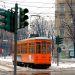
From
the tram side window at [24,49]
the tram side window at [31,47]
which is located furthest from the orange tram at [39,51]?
the tram side window at [24,49]

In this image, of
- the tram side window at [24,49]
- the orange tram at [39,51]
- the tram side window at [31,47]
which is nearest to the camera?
the orange tram at [39,51]

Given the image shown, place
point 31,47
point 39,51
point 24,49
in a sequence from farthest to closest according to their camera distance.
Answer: point 24,49 → point 31,47 → point 39,51

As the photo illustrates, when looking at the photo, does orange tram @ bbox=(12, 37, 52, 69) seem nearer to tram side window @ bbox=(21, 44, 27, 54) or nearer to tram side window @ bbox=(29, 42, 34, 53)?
tram side window @ bbox=(29, 42, 34, 53)

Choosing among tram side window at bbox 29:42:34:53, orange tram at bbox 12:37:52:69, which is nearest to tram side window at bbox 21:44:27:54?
orange tram at bbox 12:37:52:69

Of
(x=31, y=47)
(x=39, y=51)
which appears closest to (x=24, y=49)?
(x=31, y=47)

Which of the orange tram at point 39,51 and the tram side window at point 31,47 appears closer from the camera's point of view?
the orange tram at point 39,51

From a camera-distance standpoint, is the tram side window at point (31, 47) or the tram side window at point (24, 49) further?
the tram side window at point (24, 49)

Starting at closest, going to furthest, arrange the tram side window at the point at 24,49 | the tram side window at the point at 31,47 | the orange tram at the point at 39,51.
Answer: the orange tram at the point at 39,51 → the tram side window at the point at 31,47 → the tram side window at the point at 24,49

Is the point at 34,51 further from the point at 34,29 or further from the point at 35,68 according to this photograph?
the point at 34,29

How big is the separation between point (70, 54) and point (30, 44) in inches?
1756

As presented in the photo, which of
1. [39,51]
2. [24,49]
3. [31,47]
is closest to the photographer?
[39,51]

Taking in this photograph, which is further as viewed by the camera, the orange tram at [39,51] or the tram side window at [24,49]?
the tram side window at [24,49]

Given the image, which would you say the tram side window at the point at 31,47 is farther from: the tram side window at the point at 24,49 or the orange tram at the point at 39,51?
the tram side window at the point at 24,49

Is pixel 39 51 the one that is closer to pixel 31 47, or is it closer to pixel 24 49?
pixel 31 47
